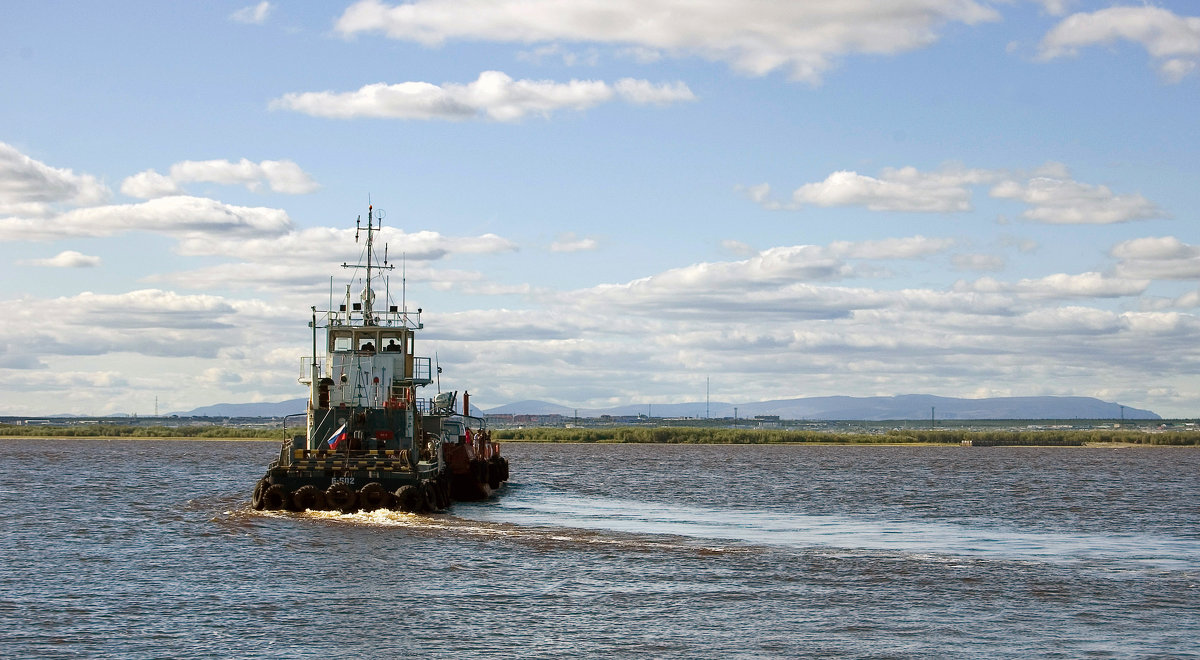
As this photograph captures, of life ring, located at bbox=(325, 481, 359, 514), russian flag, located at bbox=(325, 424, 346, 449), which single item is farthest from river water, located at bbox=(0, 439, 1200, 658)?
russian flag, located at bbox=(325, 424, 346, 449)

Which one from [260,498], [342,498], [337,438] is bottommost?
[260,498]

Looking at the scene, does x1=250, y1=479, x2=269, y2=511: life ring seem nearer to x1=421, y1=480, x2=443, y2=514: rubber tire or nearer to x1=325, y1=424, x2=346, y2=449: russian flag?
x1=325, y1=424, x2=346, y2=449: russian flag

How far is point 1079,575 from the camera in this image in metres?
29.9

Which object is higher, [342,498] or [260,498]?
[342,498]

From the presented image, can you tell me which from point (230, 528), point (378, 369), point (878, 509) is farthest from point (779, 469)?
point (230, 528)

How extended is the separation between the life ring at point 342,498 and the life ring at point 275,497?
180 centimetres

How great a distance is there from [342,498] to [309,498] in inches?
49.7

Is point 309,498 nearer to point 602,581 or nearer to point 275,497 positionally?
point 275,497

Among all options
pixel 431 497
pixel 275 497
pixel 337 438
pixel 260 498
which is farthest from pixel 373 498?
pixel 260 498

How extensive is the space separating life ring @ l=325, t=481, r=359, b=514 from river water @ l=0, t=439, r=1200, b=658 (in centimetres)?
102

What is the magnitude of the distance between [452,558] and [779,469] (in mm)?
68857

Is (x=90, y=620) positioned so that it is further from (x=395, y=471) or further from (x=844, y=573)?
(x=395, y=471)

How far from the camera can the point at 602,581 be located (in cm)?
2836

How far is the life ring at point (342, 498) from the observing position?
139 ft
